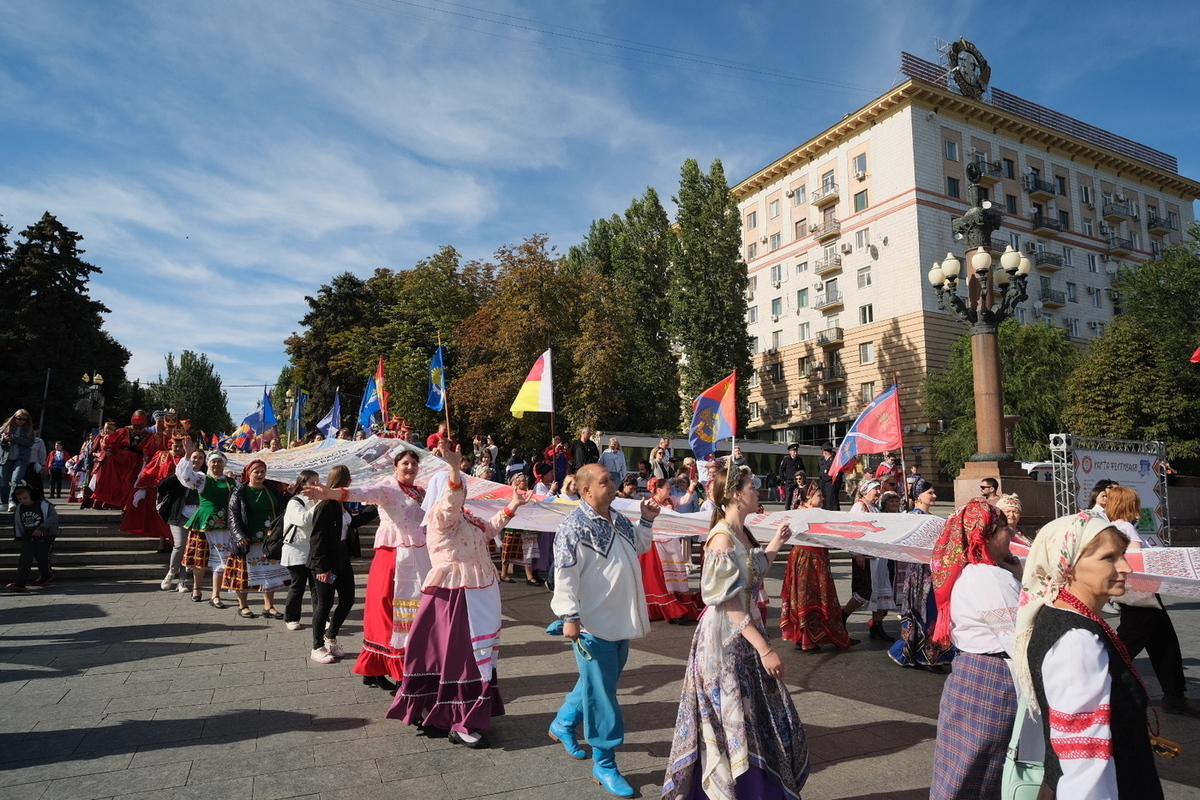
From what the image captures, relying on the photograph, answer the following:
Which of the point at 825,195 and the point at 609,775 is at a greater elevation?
the point at 825,195

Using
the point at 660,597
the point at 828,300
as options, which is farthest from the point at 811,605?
the point at 828,300

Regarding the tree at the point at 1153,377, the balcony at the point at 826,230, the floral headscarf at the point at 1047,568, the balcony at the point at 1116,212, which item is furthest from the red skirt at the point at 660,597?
the balcony at the point at 1116,212

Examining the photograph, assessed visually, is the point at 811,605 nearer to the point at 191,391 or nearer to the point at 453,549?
the point at 453,549

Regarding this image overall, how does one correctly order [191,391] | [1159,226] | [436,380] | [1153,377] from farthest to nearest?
[191,391] < [1159,226] < [1153,377] < [436,380]

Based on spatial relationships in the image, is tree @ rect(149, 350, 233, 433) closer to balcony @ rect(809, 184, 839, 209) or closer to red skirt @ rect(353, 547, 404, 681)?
balcony @ rect(809, 184, 839, 209)

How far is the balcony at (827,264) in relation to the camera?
45656 mm

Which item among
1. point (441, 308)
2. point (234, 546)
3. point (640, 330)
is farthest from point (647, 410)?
point (234, 546)

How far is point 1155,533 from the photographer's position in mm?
13500

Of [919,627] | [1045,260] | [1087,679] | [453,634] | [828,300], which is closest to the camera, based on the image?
[1087,679]

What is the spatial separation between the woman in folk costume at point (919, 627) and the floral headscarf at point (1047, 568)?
15.9ft

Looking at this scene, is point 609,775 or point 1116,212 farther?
point 1116,212

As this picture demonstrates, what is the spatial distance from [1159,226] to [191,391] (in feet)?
299

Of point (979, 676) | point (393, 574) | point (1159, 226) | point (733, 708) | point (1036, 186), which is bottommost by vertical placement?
point (733, 708)

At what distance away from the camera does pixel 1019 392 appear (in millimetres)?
35312
